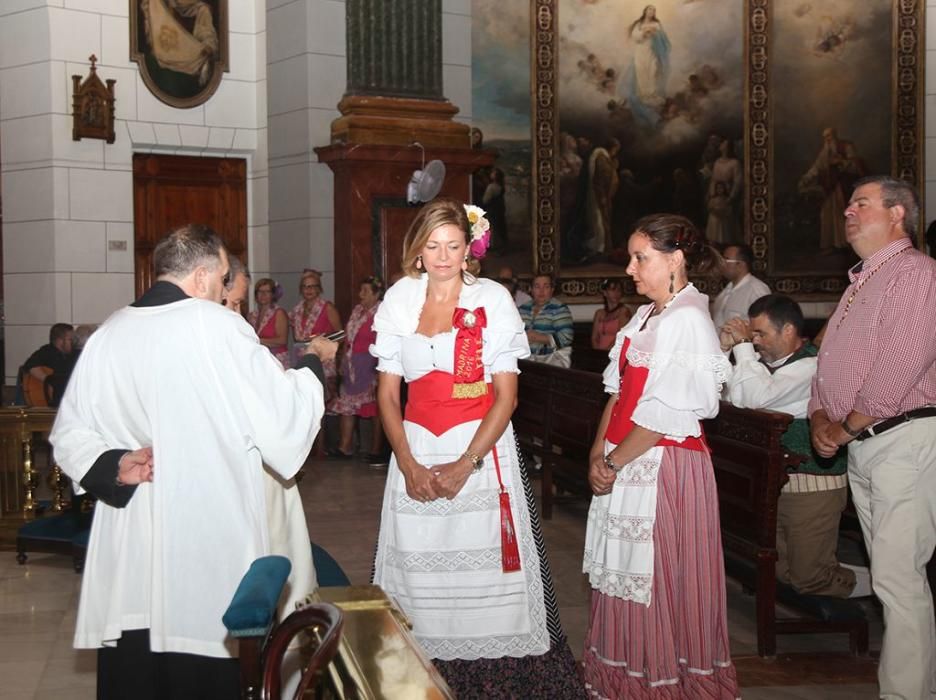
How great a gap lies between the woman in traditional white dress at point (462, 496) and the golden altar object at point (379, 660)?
124cm

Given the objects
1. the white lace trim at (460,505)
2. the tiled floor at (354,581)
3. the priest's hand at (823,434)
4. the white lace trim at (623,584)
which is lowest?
the tiled floor at (354,581)

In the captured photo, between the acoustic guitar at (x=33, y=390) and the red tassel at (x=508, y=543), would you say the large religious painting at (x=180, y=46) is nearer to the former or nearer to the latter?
the acoustic guitar at (x=33, y=390)

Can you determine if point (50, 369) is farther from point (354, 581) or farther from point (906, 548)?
point (906, 548)

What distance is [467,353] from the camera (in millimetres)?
3900

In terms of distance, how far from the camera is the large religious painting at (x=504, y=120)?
40.7ft

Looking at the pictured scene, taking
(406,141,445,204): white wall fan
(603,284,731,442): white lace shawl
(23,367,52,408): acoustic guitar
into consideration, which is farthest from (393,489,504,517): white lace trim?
(406,141,445,204): white wall fan

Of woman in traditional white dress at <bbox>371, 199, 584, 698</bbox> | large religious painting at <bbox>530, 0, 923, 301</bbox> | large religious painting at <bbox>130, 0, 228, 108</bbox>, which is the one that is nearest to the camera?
woman in traditional white dress at <bbox>371, 199, 584, 698</bbox>

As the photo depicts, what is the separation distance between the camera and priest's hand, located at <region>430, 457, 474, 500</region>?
3.81m

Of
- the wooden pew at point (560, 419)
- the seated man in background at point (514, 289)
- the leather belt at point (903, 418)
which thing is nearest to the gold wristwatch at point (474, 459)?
the leather belt at point (903, 418)

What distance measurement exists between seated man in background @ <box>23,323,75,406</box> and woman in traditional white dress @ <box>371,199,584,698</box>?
155 inches

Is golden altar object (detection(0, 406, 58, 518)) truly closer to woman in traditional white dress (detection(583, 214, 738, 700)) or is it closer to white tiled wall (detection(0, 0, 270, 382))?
white tiled wall (detection(0, 0, 270, 382))

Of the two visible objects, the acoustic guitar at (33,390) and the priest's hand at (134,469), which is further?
the acoustic guitar at (33,390)

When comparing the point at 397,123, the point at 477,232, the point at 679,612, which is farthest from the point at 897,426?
the point at 397,123

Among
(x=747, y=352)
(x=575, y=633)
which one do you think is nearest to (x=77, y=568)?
(x=575, y=633)
